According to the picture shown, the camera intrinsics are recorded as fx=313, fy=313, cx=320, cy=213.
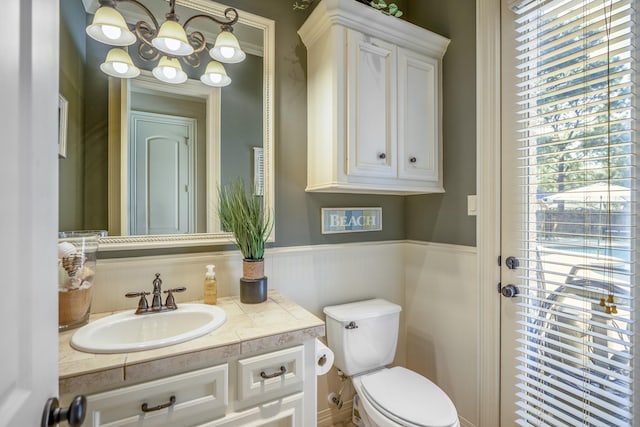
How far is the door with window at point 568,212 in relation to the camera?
112 centimetres

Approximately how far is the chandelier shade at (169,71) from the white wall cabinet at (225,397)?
3.96ft

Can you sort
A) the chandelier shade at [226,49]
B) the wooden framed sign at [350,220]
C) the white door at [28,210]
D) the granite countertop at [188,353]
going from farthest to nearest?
1. the wooden framed sign at [350,220]
2. the chandelier shade at [226,49]
3. the granite countertop at [188,353]
4. the white door at [28,210]

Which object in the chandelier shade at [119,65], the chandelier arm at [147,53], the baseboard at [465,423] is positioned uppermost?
the chandelier arm at [147,53]

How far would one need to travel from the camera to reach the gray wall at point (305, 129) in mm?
1655

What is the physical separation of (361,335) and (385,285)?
0.46 metres

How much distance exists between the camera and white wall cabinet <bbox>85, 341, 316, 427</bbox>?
865mm

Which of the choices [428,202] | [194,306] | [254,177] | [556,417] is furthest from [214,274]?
[556,417]

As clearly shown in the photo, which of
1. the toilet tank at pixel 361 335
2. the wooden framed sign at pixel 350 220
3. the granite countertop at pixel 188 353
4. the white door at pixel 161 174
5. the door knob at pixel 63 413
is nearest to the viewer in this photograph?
the door knob at pixel 63 413

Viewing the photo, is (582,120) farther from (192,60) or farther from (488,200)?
(192,60)

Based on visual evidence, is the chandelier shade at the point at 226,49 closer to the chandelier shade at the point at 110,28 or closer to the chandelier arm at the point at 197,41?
the chandelier arm at the point at 197,41

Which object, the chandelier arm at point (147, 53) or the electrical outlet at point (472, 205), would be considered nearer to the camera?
the chandelier arm at point (147, 53)

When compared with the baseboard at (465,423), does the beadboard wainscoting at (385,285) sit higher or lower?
higher

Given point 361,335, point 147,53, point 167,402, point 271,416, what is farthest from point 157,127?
point 361,335

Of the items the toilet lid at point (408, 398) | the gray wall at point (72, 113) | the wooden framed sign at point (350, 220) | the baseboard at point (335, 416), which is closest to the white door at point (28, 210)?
the gray wall at point (72, 113)
